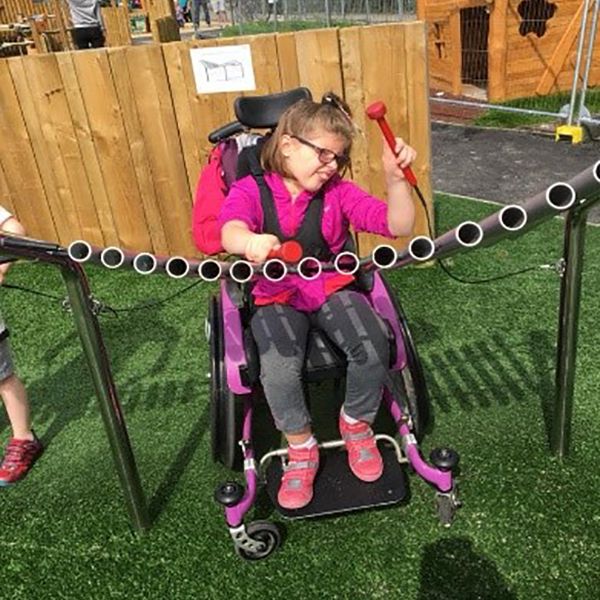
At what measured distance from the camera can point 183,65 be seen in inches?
158

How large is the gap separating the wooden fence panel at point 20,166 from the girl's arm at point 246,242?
280 centimetres

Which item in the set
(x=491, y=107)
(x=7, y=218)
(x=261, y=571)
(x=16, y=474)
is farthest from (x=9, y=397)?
(x=491, y=107)

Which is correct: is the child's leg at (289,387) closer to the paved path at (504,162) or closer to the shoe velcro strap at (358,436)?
the shoe velcro strap at (358,436)

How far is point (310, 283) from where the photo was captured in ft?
7.60

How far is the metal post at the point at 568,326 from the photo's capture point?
2.05 meters

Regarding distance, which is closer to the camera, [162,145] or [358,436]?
[358,436]

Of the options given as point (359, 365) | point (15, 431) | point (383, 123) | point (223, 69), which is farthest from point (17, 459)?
point (223, 69)

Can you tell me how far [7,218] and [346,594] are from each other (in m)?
1.81

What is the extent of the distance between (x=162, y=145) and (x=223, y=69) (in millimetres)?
628

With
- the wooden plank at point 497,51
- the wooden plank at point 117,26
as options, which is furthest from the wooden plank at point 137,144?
the wooden plank at point 117,26

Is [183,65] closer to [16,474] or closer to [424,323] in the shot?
[424,323]

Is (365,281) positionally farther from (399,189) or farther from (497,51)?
(497,51)

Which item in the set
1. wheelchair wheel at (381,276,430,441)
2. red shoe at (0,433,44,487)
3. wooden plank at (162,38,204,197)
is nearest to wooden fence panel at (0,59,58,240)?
wooden plank at (162,38,204,197)

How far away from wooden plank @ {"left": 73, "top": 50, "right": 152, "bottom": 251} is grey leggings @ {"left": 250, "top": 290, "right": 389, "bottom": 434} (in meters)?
2.42
